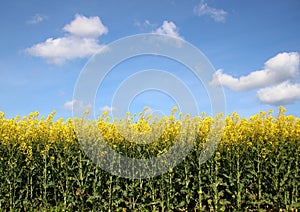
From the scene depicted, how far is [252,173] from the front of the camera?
33.2 feet

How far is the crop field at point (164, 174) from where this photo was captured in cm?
995

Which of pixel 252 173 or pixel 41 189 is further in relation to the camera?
pixel 41 189

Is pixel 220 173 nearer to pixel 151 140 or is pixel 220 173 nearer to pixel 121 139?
pixel 151 140

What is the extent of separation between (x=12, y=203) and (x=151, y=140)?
5.20m

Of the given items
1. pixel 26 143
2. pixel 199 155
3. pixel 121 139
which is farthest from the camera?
pixel 26 143

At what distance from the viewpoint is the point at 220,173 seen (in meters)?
10.2

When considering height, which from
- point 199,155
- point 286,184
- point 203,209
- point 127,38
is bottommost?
point 203,209

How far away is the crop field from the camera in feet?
32.6

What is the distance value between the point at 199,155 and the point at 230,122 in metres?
1.76

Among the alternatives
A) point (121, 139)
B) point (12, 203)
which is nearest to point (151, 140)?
point (121, 139)

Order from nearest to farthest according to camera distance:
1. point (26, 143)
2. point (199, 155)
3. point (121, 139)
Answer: point (199, 155) < point (121, 139) < point (26, 143)

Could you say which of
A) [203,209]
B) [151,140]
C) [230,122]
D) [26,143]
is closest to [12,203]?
[26,143]

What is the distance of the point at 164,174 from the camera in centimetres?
991

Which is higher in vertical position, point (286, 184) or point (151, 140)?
point (151, 140)
